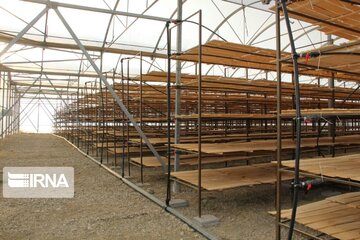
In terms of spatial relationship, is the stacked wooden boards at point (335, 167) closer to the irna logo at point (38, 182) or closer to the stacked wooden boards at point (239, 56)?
the stacked wooden boards at point (239, 56)

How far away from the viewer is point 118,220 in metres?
3.80

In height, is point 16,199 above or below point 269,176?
below

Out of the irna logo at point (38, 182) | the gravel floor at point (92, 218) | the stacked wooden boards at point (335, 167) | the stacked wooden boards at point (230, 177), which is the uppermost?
the stacked wooden boards at point (335, 167)

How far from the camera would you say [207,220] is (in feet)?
11.8

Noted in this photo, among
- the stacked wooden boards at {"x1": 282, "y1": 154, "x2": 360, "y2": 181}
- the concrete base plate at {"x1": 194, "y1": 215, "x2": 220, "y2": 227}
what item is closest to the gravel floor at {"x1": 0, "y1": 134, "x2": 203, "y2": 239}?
the concrete base plate at {"x1": 194, "y1": 215, "x2": 220, "y2": 227}

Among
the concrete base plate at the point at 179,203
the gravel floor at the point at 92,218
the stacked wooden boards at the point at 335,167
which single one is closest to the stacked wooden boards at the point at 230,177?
the concrete base plate at the point at 179,203

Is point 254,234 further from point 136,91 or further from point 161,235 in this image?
point 136,91

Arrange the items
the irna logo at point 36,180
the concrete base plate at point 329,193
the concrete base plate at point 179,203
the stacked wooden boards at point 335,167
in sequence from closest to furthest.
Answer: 1. the stacked wooden boards at point 335,167
2. the concrete base plate at point 179,203
3. the concrete base plate at point 329,193
4. the irna logo at point 36,180

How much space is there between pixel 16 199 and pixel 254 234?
3.70 metres

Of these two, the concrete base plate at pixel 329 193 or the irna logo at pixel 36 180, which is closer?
the concrete base plate at pixel 329 193

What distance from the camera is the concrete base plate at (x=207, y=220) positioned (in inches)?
140

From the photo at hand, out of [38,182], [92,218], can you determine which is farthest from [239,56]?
[38,182]

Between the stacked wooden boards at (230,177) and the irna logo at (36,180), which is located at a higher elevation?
the stacked wooden boards at (230,177)

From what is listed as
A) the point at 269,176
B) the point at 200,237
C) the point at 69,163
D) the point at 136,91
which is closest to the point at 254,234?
the point at 200,237
